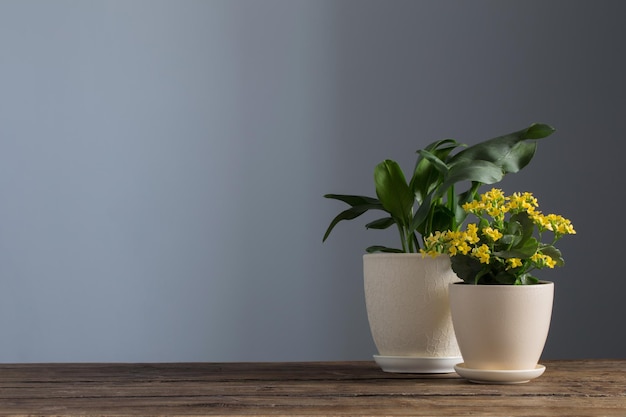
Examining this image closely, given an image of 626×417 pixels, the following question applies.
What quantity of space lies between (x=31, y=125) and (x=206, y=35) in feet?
2.03

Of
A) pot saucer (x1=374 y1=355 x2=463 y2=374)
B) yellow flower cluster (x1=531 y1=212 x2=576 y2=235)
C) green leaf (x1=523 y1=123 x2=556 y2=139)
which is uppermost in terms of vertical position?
green leaf (x1=523 y1=123 x2=556 y2=139)

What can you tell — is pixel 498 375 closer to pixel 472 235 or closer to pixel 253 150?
pixel 472 235

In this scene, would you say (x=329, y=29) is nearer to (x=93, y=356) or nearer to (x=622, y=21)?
(x=622, y=21)

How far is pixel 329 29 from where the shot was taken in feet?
8.32

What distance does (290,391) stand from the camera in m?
1.08

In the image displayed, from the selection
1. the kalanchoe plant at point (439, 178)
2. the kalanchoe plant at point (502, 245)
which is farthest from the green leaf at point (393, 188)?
the kalanchoe plant at point (502, 245)

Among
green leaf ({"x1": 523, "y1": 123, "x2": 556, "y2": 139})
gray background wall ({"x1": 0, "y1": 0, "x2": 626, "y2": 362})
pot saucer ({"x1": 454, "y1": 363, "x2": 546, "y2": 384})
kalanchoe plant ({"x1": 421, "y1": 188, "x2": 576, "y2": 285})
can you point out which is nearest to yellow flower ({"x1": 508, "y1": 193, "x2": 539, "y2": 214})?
kalanchoe plant ({"x1": 421, "y1": 188, "x2": 576, "y2": 285})

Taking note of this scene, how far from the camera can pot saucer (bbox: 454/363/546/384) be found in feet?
3.71

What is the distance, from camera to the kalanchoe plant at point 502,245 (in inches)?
45.1

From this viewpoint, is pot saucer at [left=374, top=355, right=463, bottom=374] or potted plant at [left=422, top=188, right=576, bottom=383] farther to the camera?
pot saucer at [left=374, top=355, right=463, bottom=374]

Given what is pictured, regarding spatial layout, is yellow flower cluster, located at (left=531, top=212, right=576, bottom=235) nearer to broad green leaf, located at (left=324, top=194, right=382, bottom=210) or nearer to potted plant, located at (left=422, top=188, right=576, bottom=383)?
potted plant, located at (left=422, top=188, right=576, bottom=383)

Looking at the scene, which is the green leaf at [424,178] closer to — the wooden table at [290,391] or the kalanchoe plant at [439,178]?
the kalanchoe plant at [439,178]

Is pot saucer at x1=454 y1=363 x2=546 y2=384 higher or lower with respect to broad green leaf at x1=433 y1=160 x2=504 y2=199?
lower

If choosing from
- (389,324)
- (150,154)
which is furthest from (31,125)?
(389,324)
